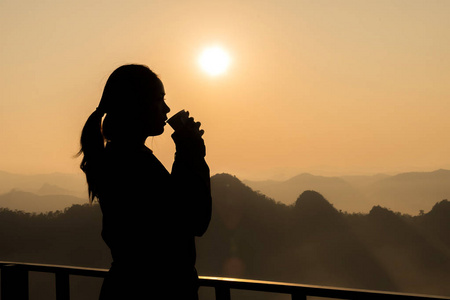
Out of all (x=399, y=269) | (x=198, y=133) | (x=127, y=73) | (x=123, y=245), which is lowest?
(x=399, y=269)

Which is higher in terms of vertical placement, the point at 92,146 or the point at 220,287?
the point at 92,146

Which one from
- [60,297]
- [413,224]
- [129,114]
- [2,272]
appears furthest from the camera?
[413,224]

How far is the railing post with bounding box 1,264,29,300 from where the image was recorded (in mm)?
3508

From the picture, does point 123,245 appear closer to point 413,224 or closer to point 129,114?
point 129,114

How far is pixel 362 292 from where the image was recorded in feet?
5.82

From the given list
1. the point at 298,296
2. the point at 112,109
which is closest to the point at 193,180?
the point at 112,109

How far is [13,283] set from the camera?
3.51 m

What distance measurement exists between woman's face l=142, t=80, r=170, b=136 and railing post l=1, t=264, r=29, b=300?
2.29 meters

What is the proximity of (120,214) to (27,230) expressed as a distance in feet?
499

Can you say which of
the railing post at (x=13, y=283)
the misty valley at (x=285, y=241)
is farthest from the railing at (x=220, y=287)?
the misty valley at (x=285, y=241)

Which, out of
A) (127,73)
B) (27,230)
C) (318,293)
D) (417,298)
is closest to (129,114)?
(127,73)

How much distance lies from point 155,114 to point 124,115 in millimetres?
98

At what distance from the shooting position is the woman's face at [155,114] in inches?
65.4

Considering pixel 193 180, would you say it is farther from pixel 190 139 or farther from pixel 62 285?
pixel 62 285
